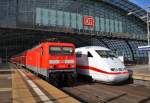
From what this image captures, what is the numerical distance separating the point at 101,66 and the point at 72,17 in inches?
2141

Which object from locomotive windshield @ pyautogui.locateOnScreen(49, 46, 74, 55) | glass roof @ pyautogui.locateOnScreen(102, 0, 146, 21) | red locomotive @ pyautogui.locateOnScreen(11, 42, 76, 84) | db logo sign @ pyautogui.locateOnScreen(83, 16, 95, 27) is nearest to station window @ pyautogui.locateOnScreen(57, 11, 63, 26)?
db logo sign @ pyautogui.locateOnScreen(83, 16, 95, 27)

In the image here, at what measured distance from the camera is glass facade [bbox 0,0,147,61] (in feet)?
217

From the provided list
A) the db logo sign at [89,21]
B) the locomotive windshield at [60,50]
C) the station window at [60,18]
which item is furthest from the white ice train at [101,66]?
the station window at [60,18]

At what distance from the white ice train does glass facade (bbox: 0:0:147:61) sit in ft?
150

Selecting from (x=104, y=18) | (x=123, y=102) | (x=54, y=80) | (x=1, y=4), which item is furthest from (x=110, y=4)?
(x=123, y=102)

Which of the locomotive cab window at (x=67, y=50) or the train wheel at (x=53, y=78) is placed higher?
the locomotive cab window at (x=67, y=50)

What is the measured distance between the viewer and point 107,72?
16.9 meters

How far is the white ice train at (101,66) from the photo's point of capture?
16922 millimetres

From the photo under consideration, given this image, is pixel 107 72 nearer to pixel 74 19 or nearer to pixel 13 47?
pixel 74 19

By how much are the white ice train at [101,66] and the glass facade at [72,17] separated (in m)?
45.8

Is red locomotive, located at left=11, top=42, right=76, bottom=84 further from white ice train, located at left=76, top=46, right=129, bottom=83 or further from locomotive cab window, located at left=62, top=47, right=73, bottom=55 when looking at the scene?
white ice train, located at left=76, top=46, right=129, bottom=83

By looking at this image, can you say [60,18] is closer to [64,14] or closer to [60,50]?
[64,14]

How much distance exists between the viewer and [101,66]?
691 inches

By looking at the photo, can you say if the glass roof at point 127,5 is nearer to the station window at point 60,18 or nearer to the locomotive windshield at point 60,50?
the station window at point 60,18
